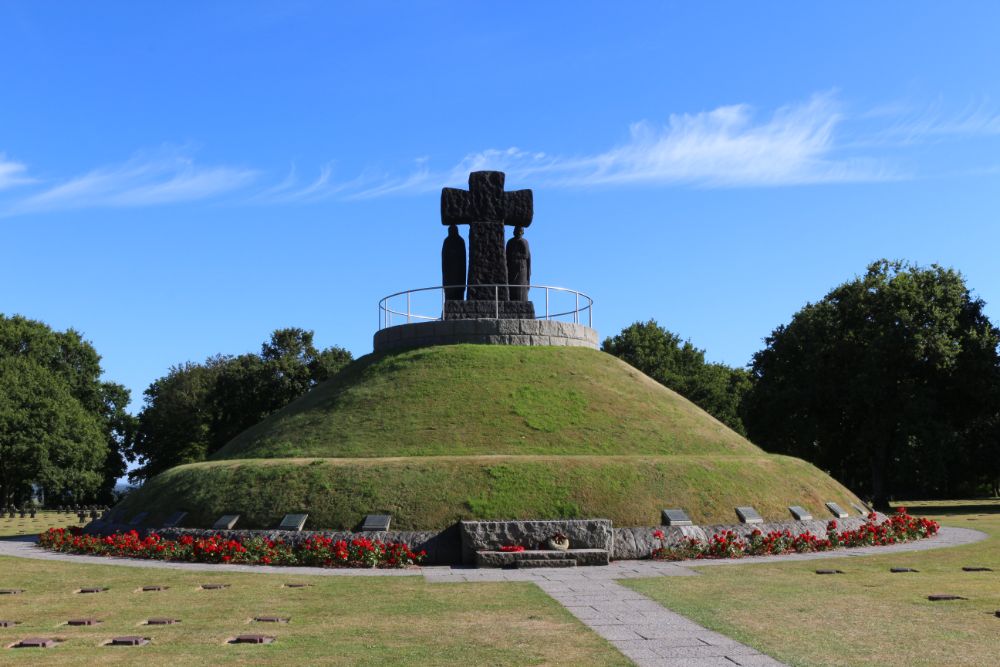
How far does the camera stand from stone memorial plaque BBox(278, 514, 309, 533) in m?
24.8

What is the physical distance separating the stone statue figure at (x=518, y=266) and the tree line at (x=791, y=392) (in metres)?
25.7

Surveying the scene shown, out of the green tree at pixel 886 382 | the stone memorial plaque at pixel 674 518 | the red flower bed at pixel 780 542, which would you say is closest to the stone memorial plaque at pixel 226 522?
the red flower bed at pixel 780 542

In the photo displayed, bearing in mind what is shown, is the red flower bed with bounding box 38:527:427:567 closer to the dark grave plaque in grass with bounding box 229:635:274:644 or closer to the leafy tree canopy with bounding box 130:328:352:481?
the dark grave plaque in grass with bounding box 229:635:274:644

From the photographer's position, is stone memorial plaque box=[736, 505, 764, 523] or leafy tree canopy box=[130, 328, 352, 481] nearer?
stone memorial plaque box=[736, 505, 764, 523]

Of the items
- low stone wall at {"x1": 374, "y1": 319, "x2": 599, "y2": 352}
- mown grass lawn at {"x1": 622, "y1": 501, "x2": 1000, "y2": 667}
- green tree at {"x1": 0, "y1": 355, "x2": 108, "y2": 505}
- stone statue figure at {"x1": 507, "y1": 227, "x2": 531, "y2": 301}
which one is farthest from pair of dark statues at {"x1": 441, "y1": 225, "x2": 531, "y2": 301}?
green tree at {"x1": 0, "y1": 355, "x2": 108, "y2": 505}

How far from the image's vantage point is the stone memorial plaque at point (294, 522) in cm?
2478

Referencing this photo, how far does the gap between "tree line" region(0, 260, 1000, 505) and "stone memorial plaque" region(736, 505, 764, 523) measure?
29729 millimetres

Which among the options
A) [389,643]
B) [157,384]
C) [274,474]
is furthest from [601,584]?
[157,384]

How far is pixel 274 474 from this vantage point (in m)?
27.1

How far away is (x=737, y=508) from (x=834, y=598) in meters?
9.46

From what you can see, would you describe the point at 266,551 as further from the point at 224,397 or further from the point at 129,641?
the point at 224,397

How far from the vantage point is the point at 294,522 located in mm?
24922

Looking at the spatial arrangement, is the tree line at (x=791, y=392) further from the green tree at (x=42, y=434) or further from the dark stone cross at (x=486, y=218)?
the dark stone cross at (x=486, y=218)

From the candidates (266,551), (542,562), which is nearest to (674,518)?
(542,562)
